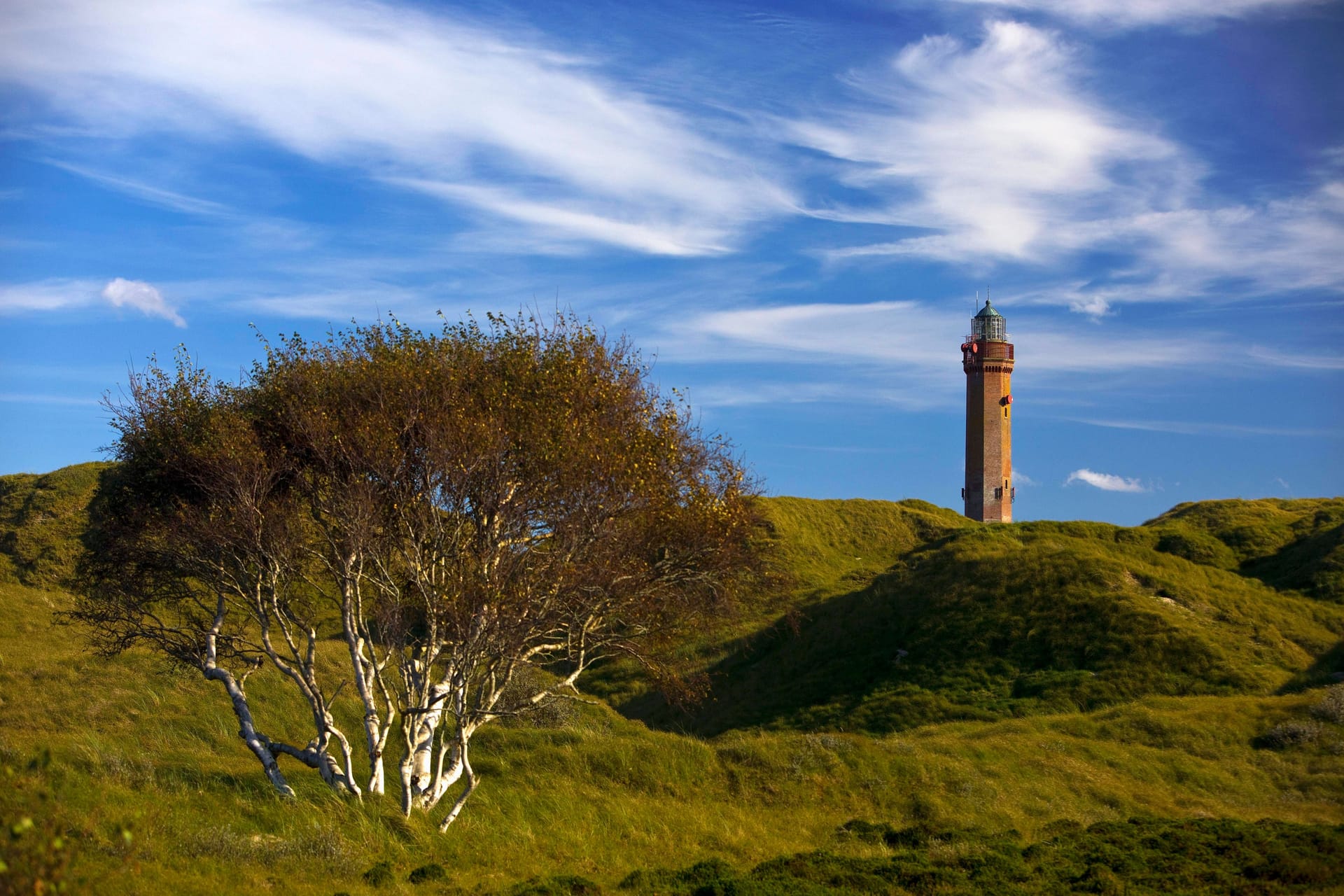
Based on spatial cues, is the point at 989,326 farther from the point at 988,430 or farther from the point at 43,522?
the point at 43,522

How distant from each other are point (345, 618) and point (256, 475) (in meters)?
3.38

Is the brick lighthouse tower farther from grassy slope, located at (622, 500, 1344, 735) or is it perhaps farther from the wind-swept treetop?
the wind-swept treetop

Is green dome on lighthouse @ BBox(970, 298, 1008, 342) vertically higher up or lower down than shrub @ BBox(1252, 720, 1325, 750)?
higher up

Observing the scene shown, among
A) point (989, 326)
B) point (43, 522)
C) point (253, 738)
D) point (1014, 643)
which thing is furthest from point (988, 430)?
point (253, 738)

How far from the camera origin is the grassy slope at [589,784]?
699 inches

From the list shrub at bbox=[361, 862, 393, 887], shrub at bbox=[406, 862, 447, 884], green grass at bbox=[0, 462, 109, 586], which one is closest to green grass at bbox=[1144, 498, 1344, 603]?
shrub at bbox=[406, 862, 447, 884]

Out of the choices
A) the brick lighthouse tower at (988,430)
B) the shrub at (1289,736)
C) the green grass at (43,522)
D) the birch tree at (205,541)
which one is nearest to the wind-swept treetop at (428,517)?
the birch tree at (205,541)

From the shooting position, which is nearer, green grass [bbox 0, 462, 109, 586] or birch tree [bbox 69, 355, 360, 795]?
birch tree [bbox 69, 355, 360, 795]

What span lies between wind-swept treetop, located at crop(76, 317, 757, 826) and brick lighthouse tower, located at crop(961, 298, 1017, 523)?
278ft

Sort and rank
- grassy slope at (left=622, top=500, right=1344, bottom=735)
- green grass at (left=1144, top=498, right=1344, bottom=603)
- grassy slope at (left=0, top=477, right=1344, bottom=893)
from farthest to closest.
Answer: green grass at (left=1144, top=498, right=1344, bottom=603), grassy slope at (left=622, top=500, right=1344, bottom=735), grassy slope at (left=0, top=477, right=1344, bottom=893)

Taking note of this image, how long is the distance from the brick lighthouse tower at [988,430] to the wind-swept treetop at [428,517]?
84802 mm

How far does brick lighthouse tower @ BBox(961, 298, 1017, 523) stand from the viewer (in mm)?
103938

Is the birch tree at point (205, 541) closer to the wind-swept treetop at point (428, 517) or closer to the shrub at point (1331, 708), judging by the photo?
the wind-swept treetop at point (428, 517)

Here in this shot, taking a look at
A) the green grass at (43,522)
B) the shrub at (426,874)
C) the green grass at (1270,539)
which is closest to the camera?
the shrub at (426,874)
